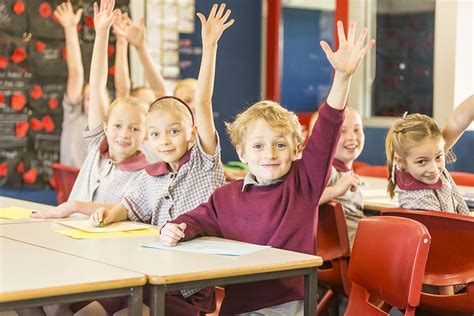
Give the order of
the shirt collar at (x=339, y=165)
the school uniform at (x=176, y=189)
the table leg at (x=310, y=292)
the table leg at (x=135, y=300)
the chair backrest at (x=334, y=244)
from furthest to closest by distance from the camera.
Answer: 1. the shirt collar at (x=339, y=165)
2. the chair backrest at (x=334, y=244)
3. the school uniform at (x=176, y=189)
4. the table leg at (x=310, y=292)
5. the table leg at (x=135, y=300)

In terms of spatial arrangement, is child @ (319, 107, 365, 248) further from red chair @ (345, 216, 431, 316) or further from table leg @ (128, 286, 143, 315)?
table leg @ (128, 286, 143, 315)

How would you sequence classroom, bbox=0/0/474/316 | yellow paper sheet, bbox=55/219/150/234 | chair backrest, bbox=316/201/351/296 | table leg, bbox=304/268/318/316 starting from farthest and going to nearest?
chair backrest, bbox=316/201/351/296 → yellow paper sheet, bbox=55/219/150/234 → table leg, bbox=304/268/318/316 → classroom, bbox=0/0/474/316

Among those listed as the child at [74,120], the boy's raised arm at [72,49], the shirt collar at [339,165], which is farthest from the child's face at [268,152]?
the child at [74,120]

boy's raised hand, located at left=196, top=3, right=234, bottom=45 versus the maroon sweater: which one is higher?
boy's raised hand, located at left=196, top=3, right=234, bottom=45

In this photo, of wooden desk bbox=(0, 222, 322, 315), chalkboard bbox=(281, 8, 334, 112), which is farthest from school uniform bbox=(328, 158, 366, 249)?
chalkboard bbox=(281, 8, 334, 112)

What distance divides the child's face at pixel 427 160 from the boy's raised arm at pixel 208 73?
2.81 ft

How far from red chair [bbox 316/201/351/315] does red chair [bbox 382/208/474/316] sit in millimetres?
500

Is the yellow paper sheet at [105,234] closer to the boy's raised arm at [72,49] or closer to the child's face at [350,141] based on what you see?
the child's face at [350,141]

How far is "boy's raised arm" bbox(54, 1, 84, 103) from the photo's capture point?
554 centimetres

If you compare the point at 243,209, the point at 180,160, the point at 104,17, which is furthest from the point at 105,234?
the point at 104,17

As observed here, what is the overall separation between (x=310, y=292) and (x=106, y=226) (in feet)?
3.09

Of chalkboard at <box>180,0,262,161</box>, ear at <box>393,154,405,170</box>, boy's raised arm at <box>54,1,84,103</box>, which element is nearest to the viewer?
ear at <box>393,154,405,170</box>

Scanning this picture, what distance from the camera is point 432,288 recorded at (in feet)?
10.9

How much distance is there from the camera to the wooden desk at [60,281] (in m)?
1.96
